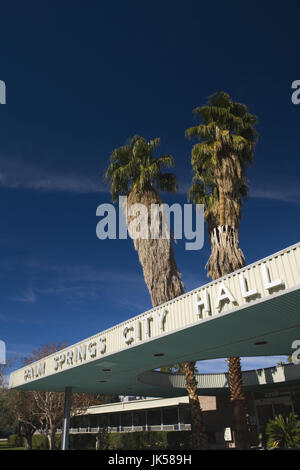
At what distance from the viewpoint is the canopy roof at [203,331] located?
28.6ft

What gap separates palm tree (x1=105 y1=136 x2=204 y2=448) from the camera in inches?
733

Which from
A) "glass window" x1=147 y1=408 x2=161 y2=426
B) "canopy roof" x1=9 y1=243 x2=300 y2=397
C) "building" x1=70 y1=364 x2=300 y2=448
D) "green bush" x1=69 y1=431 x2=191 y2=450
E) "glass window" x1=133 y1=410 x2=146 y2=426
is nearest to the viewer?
"canopy roof" x1=9 y1=243 x2=300 y2=397

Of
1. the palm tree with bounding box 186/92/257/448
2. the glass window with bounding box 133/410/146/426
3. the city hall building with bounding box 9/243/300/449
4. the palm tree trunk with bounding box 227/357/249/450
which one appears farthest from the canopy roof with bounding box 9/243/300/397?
the glass window with bounding box 133/410/146/426

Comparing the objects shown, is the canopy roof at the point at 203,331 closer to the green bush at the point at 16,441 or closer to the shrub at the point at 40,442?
the shrub at the point at 40,442

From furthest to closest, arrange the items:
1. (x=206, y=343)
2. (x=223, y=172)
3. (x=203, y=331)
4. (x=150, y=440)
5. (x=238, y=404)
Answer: (x=150, y=440) < (x=223, y=172) < (x=238, y=404) < (x=206, y=343) < (x=203, y=331)

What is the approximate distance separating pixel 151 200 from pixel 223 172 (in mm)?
4682

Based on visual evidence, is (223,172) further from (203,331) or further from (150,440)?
(150,440)

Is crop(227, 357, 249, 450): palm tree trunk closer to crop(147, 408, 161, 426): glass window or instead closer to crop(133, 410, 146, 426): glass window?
crop(147, 408, 161, 426): glass window

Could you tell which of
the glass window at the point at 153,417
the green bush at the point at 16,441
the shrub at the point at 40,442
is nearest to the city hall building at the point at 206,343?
the glass window at the point at 153,417

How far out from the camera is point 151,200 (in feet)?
68.5

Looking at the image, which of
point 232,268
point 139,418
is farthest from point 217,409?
point 232,268

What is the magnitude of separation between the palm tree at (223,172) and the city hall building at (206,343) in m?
3.29

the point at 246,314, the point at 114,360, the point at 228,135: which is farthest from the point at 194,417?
the point at 228,135

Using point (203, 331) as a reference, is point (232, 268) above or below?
above
